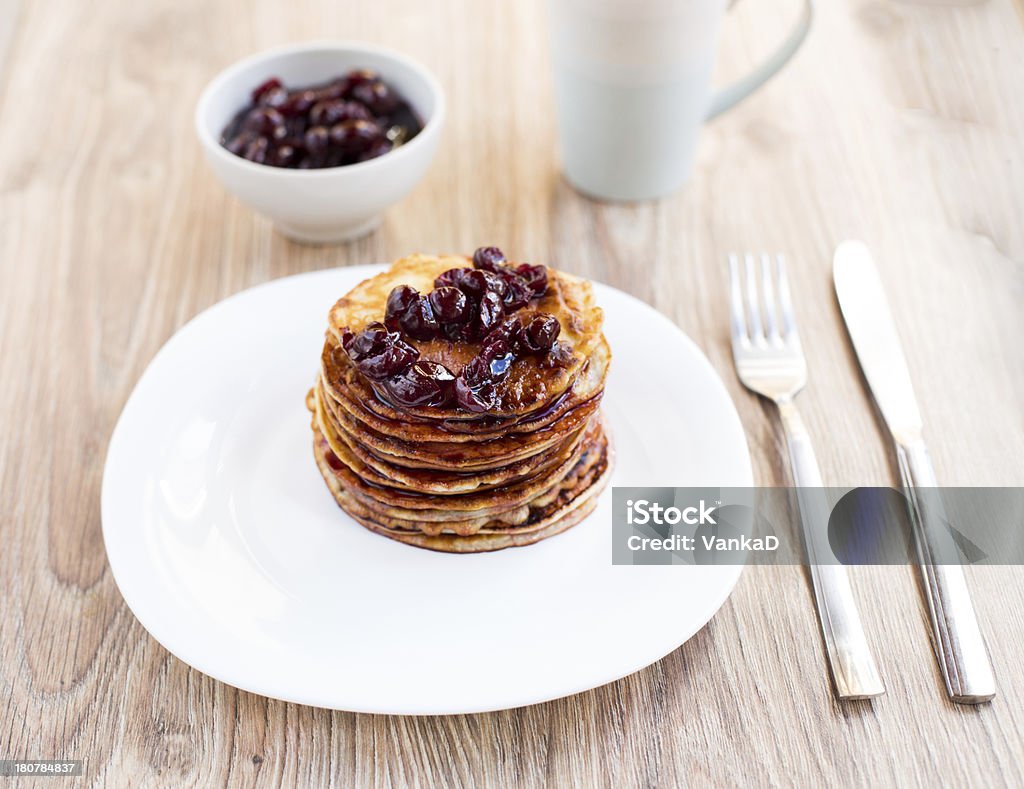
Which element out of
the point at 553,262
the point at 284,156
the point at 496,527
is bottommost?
the point at 553,262

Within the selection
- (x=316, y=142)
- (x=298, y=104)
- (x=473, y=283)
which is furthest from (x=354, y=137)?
(x=473, y=283)

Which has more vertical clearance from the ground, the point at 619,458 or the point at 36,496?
the point at 619,458

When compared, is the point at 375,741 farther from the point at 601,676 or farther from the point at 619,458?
the point at 619,458

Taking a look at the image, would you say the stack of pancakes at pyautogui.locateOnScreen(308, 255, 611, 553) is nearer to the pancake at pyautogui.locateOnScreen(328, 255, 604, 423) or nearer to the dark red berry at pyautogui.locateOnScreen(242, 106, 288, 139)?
the pancake at pyautogui.locateOnScreen(328, 255, 604, 423)

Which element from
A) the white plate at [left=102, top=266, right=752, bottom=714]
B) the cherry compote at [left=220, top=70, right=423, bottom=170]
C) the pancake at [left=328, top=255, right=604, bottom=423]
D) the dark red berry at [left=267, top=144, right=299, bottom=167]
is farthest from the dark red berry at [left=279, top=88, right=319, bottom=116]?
the pancake at [left=328, top=255, right=604, bottom=423]

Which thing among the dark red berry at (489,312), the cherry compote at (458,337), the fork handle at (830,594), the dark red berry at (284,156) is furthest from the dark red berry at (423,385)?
the dark red berry at (284,156)

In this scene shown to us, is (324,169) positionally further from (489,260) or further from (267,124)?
(489,260)

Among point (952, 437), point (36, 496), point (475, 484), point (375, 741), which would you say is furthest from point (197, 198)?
point (952, 437)
